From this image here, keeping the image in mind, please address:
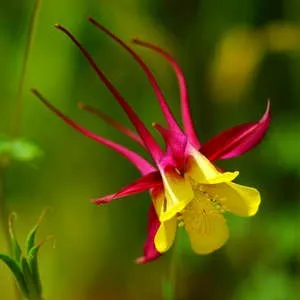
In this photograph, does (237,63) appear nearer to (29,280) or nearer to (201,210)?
(201,210)

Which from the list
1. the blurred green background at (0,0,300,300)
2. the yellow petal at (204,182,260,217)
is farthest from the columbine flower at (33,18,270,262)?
the blurred green background at (0,0,300,300)

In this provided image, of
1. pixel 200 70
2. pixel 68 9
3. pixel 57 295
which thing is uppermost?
pixel 68 9

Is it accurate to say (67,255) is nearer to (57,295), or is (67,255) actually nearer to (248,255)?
(57,295)

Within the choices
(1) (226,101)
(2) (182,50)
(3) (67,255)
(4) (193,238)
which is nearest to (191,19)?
(2) (182,50)

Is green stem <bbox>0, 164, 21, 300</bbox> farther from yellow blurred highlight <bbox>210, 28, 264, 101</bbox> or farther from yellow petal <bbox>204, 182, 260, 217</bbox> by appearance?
yellow blurred highlight <bbox>210, 28, 264, 101</bbox>

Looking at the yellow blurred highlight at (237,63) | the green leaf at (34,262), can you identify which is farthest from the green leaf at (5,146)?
the yellow blurred highlight at (237,63)
